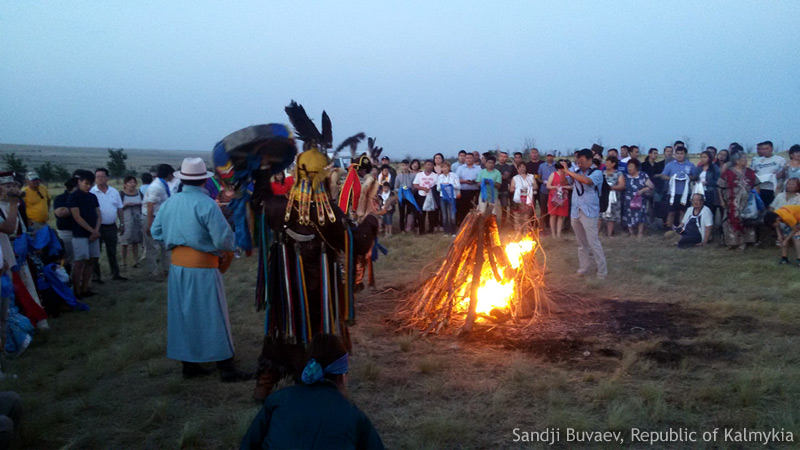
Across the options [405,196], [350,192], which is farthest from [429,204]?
[350,192]

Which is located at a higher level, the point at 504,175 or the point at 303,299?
the point at 504,175

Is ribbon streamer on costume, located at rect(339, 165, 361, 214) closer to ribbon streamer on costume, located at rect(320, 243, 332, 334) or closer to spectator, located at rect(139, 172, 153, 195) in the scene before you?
ribbon streamer on costume, located at rect(320, 243, 332, 334)

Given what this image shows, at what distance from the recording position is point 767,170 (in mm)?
11328

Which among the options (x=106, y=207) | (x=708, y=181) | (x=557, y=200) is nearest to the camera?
(x=106, y=207)

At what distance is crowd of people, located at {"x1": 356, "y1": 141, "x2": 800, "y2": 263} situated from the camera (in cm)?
1097

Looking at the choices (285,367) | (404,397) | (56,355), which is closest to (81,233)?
(56,355)

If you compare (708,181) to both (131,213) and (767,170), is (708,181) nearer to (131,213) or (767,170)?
(767,170)

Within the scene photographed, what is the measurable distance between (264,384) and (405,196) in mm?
9588

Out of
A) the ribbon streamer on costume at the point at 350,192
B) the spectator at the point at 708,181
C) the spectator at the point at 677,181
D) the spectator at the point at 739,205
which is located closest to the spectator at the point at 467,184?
the spectator at the point at 677,181

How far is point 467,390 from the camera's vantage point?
495 centimetres

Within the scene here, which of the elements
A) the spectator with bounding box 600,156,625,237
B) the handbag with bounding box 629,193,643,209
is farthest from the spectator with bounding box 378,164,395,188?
the handbag with bounding box 629,193,643,209

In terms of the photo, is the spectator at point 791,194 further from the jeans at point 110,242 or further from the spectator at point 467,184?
the jeans at point 110,242

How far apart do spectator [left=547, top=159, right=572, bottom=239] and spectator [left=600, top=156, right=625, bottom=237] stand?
0.76 meters

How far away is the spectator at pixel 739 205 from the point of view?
10.9 m
